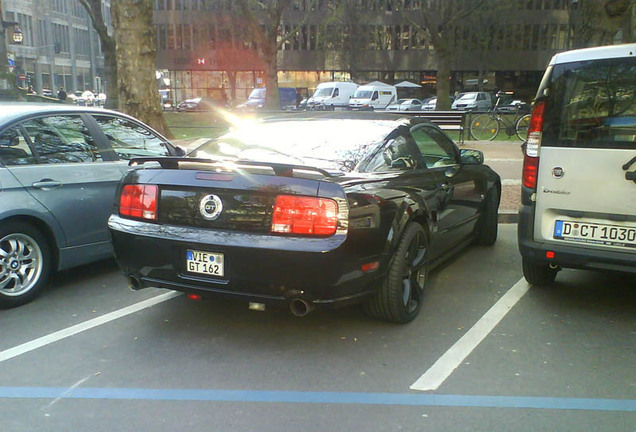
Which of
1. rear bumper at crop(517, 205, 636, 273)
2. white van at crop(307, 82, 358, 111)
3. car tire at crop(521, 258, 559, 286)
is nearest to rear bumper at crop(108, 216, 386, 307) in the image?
rear bumper at crop(517, 205, 636, 273)

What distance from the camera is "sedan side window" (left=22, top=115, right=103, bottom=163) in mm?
4895

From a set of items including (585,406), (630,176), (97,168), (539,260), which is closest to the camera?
(585,406)

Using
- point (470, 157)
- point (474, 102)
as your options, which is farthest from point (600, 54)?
point (474, 102)

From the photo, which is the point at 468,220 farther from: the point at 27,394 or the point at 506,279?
the point at 27,394

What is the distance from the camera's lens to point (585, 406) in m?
3.21

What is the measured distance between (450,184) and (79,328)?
132 inches

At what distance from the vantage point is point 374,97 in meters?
42.5

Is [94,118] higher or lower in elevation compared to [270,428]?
higher

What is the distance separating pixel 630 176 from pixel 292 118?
280cm

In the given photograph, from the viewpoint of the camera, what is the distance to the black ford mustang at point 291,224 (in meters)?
3.61

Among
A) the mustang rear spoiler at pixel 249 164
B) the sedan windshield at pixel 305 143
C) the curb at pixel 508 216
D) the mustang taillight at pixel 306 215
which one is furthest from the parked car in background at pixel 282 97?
the mustang taillight at pixel 306 215

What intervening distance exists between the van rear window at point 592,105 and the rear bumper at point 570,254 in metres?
0.66

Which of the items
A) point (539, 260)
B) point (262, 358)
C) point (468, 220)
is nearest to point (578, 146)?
point (539, 260)

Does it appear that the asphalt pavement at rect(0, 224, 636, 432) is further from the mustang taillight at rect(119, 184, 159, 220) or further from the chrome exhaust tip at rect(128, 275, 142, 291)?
the mustang taillight at rect(119, 184, 159, 220)
